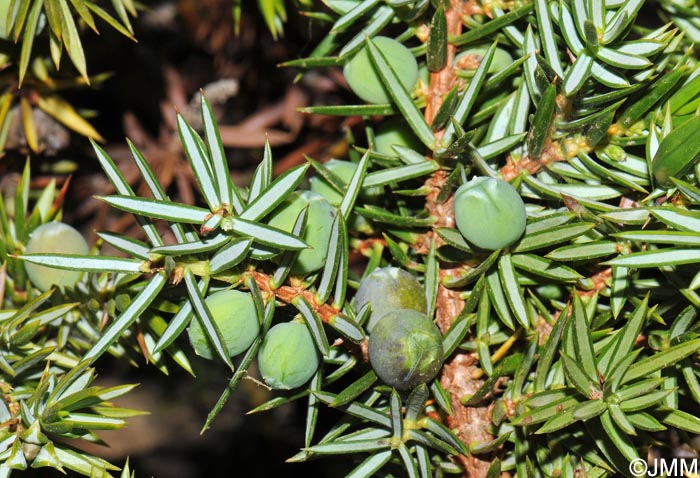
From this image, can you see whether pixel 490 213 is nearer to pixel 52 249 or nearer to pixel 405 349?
pixel 405 349

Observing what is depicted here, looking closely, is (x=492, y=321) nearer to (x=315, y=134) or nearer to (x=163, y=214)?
(x=163, y=214)

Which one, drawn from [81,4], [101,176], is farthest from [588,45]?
[101,176]

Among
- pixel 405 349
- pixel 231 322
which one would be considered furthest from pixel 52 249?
pixel 405 349

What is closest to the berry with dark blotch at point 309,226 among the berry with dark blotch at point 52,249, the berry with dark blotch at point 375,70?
the berry with dark blotch at point 375,70

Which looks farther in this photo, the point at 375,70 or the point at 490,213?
the point at 375,70

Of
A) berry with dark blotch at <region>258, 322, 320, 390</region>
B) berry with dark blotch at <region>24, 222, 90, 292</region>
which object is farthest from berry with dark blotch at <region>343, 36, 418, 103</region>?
berry with dark blotch at <region>24, 222, 90, 292</region>

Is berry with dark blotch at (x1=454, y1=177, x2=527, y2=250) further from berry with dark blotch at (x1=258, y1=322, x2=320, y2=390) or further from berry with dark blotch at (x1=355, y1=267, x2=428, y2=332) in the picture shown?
berry with dark blotch at (x1=258, y1=322, x2=320, y2=390)
